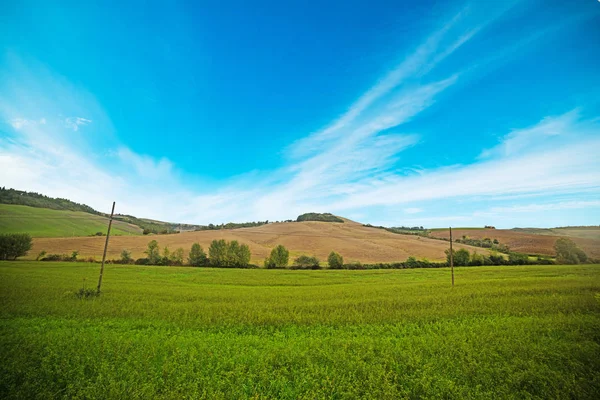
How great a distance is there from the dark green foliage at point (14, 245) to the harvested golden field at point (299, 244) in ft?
14.3

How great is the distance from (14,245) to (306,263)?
6599 centimetres

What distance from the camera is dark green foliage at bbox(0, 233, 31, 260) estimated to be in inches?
2293

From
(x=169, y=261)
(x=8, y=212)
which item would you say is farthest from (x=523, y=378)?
(x=169, y=261)

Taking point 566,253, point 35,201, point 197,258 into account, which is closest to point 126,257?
point 197,258

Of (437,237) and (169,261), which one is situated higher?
(437,237)

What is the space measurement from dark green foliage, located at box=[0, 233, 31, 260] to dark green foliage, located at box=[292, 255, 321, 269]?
61.0m

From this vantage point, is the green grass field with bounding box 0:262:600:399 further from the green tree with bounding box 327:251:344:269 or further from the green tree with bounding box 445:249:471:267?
the green tree with bounding box 445:249:471:267

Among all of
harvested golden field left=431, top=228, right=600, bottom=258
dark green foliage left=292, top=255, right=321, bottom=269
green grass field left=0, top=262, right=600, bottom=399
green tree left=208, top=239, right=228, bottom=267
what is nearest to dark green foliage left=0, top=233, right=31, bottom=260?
green tree left=208, top=239, right=228, bottom=267

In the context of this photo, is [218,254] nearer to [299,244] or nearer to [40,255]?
Result: [299,244]

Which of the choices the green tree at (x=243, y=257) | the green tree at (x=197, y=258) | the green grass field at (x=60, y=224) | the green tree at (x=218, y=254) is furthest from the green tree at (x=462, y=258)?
the green grass field at (x=60, y=224)

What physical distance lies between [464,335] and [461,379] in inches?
185

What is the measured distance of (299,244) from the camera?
98062 mm

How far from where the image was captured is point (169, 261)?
2926 inches

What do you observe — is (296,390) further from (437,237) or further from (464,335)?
(437,237)
